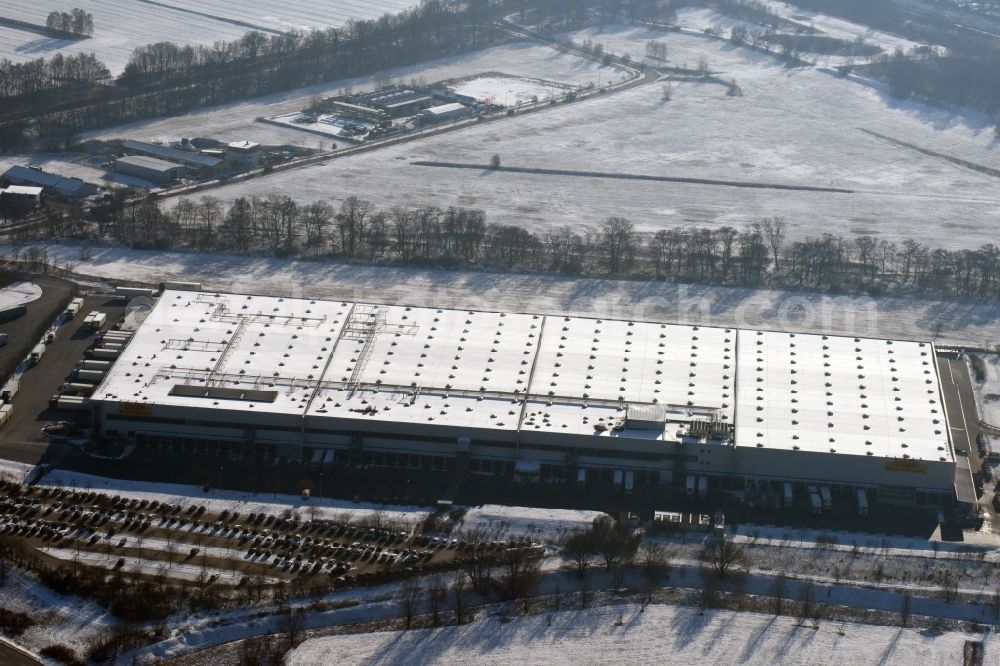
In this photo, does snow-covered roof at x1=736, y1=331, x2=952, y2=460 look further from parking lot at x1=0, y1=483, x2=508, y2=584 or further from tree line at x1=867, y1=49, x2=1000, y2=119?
tree line at x1=867, y1=49, x2=1000, y2=119

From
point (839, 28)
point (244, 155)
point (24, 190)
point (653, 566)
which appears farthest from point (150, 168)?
point (839, 28)

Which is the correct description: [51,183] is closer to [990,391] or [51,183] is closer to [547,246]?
[547,246]

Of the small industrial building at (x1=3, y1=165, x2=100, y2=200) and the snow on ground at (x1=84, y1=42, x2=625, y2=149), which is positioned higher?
the snow on ground at (x1=84, y1=42, x2=625, y2=149)

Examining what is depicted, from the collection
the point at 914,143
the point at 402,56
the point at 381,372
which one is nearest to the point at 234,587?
the point at 381,372

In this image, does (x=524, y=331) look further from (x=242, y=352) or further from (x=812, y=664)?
(x=812, y=664)

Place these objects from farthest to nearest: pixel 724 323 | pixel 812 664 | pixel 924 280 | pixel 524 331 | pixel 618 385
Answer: pixel 924 280 < pixel 724 323 < pixel 524 331 < pixel 618 385 < pixel 812 664

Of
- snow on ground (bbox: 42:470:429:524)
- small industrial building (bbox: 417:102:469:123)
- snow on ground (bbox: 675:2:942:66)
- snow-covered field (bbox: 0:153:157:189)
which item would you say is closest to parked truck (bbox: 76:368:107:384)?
snow on ground (bbox: 42:470:429:524)
